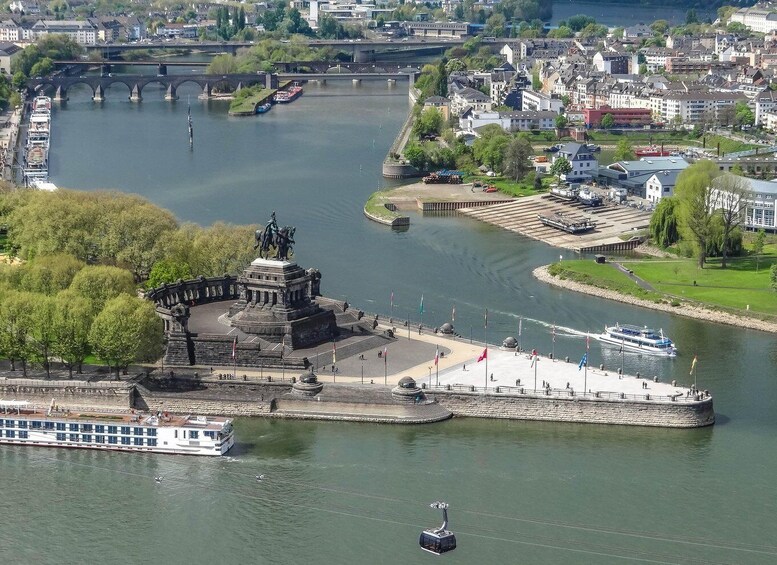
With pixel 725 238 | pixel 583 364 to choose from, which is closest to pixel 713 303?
pixel 725 238

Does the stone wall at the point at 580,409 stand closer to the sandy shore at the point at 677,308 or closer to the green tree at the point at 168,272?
the sandy shore at the point at 677,308

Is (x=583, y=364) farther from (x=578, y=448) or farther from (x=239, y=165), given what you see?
(x=239, y=165)

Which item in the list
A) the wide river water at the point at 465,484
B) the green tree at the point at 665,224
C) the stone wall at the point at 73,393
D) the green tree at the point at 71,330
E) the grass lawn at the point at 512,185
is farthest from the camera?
the grass lawn at the point at 512,185

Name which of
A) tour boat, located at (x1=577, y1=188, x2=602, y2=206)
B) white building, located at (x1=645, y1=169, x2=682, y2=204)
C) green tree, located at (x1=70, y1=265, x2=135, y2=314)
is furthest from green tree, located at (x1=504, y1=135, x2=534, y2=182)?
green tree, located at (x1=70, y1=265, x2=135, y2=314)

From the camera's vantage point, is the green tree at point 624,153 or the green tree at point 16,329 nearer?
the green tree at point 16,329

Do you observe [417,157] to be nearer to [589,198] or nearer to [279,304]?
[589,198]

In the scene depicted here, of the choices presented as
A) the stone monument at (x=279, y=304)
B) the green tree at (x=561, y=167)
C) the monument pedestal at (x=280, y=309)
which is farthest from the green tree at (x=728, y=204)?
the stone monument at (x=279, y=304)

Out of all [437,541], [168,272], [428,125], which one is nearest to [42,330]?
[168,272]
